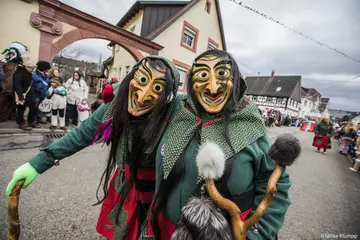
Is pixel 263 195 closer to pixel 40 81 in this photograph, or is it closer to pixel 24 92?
pixel 24 92

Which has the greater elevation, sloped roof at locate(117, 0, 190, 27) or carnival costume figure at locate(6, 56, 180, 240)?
sloped roof at locate(117, 0, 190, 27)

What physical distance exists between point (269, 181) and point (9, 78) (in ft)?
17.7

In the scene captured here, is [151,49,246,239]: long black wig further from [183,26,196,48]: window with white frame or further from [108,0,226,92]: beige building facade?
[183,26,196,48]: window with white frame

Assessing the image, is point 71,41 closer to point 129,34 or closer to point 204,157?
point 129,34

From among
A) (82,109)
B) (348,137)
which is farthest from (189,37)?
(348,137)

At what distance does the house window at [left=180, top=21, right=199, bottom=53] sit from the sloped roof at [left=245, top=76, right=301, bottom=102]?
74.2 feet

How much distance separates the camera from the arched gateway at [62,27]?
516 cm

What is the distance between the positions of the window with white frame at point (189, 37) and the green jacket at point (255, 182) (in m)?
10.4

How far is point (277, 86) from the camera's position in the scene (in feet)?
104

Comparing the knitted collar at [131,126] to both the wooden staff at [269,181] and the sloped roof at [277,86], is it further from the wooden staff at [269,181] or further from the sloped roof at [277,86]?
the sloped roof at [277,86]

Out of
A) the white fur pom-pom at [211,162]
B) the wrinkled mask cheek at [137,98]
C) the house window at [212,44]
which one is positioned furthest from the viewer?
the house window at [212,44]

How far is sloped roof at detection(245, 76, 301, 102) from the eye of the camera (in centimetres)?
3008

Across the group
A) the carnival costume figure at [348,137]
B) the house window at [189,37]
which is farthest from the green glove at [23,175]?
the carnival costume figure at [348,137]

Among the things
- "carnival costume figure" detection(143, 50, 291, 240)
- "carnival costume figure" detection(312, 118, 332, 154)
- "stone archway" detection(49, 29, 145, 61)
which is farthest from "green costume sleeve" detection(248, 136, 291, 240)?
"carnival costume figure" detection(312, 118, 332, 154)
